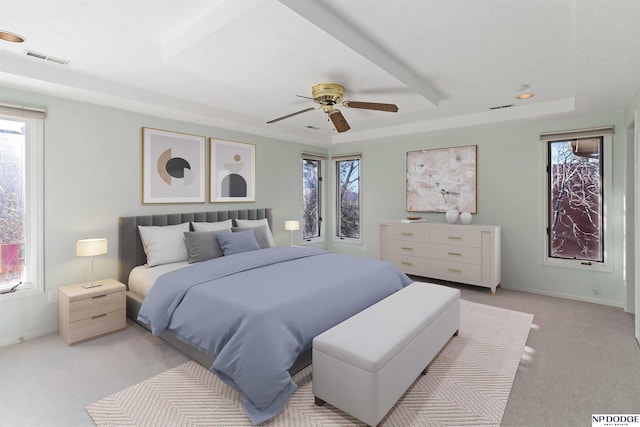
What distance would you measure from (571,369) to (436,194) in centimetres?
310

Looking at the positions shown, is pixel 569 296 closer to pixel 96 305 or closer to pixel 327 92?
pixel 327 92

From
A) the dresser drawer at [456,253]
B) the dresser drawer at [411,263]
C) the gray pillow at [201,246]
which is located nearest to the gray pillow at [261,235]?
the gray pillow at [201,246]

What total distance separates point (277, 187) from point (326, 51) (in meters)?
3.32

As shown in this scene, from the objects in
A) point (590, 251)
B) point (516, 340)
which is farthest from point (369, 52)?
point (590, 251)

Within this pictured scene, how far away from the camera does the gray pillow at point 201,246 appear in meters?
3.62

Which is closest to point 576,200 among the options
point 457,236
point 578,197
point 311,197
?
point 578,197

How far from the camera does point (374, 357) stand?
181cm

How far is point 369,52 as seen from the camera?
2.40 metres

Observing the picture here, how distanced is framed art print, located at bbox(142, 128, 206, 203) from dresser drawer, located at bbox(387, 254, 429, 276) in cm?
305

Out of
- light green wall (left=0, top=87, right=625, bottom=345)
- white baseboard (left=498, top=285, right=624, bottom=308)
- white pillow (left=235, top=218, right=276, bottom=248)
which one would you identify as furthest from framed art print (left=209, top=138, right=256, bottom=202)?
white baseboard (left=498, top=285, right=624, bottom=308)

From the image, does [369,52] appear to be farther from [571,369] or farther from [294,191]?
[294,191]

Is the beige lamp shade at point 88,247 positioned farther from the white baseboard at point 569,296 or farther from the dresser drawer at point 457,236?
the white baseboard at point 569,296

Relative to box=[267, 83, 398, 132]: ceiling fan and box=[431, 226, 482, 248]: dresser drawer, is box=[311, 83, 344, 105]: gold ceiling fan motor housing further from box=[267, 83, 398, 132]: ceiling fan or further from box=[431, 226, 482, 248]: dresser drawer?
box=[431, 226, 482, 248]: dresser drawer

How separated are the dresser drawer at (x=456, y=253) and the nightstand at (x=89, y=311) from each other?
3.94m
